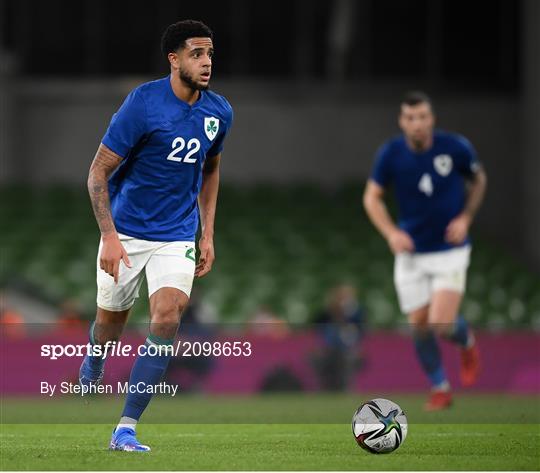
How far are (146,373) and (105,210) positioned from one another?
85cm

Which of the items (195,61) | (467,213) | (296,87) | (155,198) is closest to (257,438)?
(155,198)

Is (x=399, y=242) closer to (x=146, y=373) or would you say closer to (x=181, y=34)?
(x=181, y=34)

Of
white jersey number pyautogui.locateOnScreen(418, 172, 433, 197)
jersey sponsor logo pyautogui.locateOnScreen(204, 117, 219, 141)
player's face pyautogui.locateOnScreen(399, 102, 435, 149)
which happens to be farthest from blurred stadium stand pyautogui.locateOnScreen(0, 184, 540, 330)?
jersey sponsor logo pyautogui.locateOnScreen(204, 117, 219, 141)

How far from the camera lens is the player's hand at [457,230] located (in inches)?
386

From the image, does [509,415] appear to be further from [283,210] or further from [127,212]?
[283,210]

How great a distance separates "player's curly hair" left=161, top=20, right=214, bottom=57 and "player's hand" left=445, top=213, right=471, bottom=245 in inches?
136

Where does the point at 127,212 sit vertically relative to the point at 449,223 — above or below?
above

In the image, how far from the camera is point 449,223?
10102 millimetres

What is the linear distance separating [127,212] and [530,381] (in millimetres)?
8114

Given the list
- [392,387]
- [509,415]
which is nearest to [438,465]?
[509,415]

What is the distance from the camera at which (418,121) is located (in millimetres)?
9797

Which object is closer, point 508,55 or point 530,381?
point 530,381

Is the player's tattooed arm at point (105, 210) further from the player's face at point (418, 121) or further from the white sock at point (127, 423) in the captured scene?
the player's face at point (418, 121)

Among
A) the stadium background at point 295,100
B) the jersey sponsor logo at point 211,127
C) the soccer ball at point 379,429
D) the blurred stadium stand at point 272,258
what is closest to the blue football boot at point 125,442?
the soccer ball at point 379,429
